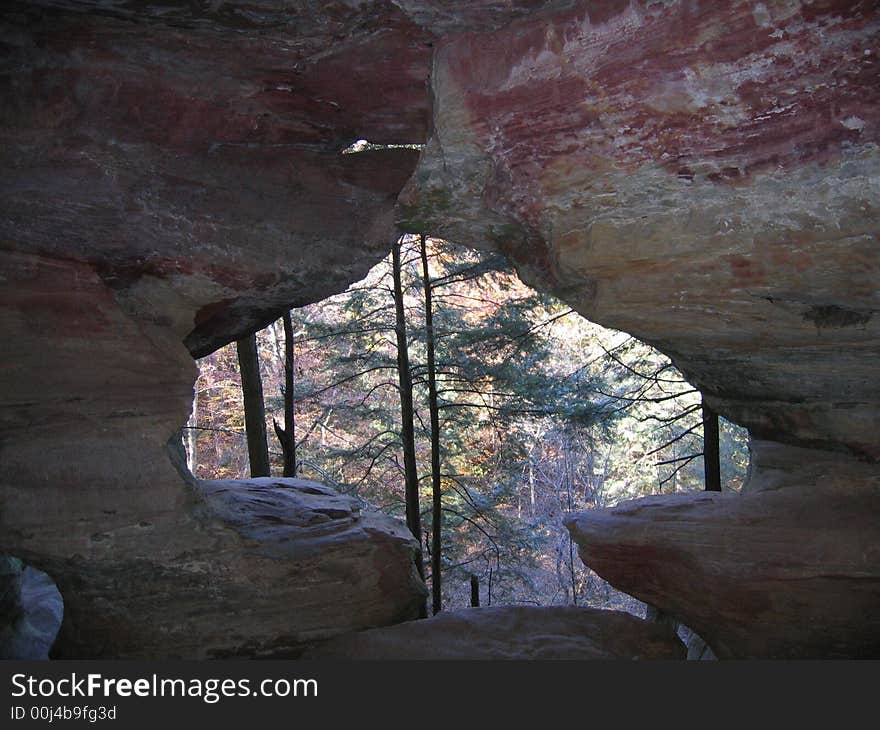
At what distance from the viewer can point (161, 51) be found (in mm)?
7266

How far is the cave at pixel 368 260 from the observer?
6031 mm

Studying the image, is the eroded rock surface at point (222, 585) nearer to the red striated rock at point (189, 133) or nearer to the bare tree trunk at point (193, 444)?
the red striated rock at point (189, 133)

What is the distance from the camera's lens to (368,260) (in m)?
8.48

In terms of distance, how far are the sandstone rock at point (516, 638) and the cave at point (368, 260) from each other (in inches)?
9.4

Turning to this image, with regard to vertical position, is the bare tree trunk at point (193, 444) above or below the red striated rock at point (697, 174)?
below

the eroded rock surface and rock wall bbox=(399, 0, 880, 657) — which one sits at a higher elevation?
rock wall bbox=(399, 0, 880, 657)

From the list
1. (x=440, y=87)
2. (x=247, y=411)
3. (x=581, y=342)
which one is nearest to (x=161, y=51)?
(x=440, y=87)

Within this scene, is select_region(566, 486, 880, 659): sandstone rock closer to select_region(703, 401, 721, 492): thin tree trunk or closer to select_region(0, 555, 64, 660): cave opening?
select_region(703, 401, 721, 492): thin tree trunk

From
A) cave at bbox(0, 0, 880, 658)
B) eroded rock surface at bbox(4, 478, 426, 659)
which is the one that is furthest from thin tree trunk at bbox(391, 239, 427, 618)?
eroded rock surface at bbox(4, 478, 426, 659)

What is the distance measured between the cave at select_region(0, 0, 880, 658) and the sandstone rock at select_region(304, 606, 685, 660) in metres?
0.24

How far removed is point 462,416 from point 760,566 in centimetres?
770

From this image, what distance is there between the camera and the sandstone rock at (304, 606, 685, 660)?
25.2 feet

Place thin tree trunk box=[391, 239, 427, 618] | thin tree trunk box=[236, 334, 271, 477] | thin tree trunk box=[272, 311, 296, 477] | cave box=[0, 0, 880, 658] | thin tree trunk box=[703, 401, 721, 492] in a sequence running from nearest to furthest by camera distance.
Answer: cave box=[0, 0, 880, 658] → thin tree trunk box=[703, 401, 721, 492] → thin tree trunk box=[236, 334, 271, 477] → thin tree trunk box=[272, 311, 296, 477] → thin tree trunk box=[391, 239, 427, 618]

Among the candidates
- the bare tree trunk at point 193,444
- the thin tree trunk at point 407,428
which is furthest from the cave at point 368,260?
the bare tree trunk at point 193,444
